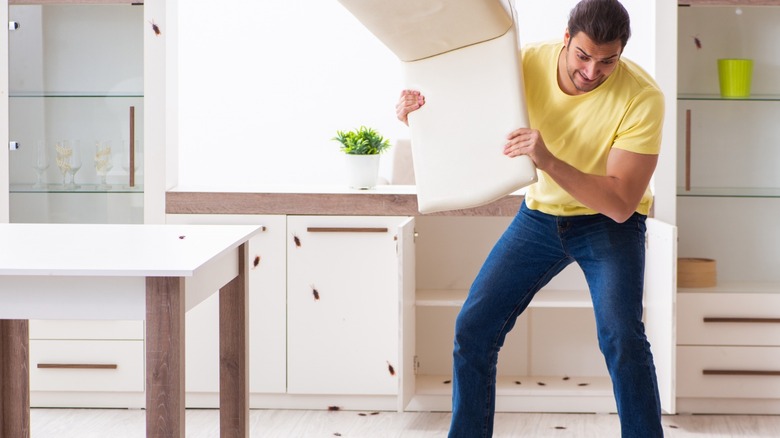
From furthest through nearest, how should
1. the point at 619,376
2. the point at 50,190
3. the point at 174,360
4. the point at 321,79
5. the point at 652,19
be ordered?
the point at 321,79 → the point at 50,190 → the point at 652,19 → the point at 619,376 → the point at 174,360

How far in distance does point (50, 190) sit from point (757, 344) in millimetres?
2521

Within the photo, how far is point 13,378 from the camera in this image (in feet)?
7.94

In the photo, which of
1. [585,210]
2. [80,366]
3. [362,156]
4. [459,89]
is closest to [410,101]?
[459,89]

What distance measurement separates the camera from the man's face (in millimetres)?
1812

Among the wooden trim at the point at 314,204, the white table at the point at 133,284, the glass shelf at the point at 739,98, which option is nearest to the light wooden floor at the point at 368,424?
the wooden trim at the point at 314,204

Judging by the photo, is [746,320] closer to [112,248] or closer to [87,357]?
[112,248]

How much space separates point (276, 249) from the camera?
2961mm

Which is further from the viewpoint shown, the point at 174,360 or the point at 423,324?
the point at 423,324

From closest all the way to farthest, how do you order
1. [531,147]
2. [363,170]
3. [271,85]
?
[531,147] < [363,170] < [271,85]

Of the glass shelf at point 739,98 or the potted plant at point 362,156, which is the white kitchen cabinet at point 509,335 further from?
the glass shelf at point 739,98

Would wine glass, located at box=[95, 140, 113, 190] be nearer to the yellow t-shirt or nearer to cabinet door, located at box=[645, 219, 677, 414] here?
the yellow t-shirt

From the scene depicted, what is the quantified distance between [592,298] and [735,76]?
1.48 meters

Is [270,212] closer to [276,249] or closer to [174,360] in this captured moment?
[276,249]

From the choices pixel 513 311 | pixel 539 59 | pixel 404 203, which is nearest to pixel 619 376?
pixel 513 311
